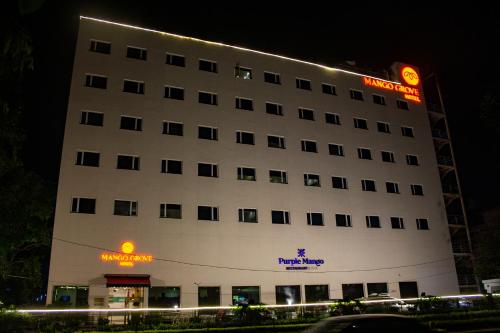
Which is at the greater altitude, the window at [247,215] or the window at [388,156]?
the window at [388,156]

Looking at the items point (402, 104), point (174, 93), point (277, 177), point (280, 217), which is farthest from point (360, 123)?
point (174, 93)

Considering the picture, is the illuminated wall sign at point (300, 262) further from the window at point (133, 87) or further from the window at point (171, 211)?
the window at point (133, 87)

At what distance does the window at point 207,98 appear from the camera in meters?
35.9

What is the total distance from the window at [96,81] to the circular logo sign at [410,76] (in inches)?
1203

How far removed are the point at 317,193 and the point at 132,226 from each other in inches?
617

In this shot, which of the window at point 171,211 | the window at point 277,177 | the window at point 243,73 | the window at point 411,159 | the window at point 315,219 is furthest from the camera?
the window at point 411,159

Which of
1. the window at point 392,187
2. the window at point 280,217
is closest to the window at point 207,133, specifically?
the window at point 280,217

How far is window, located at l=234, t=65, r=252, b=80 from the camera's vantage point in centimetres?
3800

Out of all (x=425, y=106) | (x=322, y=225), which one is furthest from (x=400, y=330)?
(x=425, y=106)

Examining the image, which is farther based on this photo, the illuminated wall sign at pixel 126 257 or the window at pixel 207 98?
the window at pixel 207 98

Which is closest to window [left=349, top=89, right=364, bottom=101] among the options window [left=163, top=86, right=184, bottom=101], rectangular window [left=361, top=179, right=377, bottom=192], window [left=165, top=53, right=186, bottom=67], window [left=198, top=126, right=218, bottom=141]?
rectangular window [left=361, top=179, right=377, bottom=192]

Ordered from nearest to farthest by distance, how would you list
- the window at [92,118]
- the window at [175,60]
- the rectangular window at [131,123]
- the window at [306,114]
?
the window at [92,118]
the rectangular window at [131,123]
the window at [175,60]
the window at [306,114]

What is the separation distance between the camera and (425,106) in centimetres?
4594

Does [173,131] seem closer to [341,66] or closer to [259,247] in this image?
[259,247]
